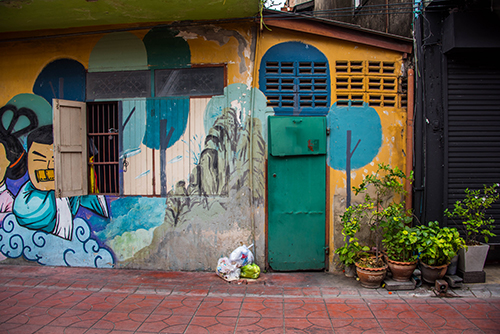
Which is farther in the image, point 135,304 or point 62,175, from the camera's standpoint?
point 62,175

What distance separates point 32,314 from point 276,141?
4.08 metres

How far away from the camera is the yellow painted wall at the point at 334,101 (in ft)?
17.1

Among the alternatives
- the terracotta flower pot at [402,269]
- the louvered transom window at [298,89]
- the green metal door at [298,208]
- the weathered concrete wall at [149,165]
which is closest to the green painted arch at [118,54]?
the weathered concrete wall at [149,165]

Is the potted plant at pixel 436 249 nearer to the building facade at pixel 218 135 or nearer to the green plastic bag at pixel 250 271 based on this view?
the building facade at pixel 218 135

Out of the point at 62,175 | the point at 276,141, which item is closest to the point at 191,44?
the point at 276,141

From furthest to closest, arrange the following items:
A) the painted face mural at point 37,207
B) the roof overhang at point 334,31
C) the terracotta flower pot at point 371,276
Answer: the painted face mural at point 37,207 → the roof overhang at point 334,31 → the terracotta flower pot at point 371,276

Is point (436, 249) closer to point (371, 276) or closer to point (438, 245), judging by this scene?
point (438, 245)

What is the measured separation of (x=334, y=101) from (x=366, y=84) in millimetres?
601

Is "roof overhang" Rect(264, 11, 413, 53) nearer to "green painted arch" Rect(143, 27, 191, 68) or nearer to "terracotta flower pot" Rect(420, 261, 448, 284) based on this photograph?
"green painted arch" Rect(143, 27, 191, 68)

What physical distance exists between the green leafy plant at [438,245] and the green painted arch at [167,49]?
15.0 feet

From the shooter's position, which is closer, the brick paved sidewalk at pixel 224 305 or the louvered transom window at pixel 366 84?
the brick paved sidewalk at pixel 224 305

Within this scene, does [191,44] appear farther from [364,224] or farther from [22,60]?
[364,224]

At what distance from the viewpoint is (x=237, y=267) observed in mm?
4957

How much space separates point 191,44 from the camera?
5336mm
